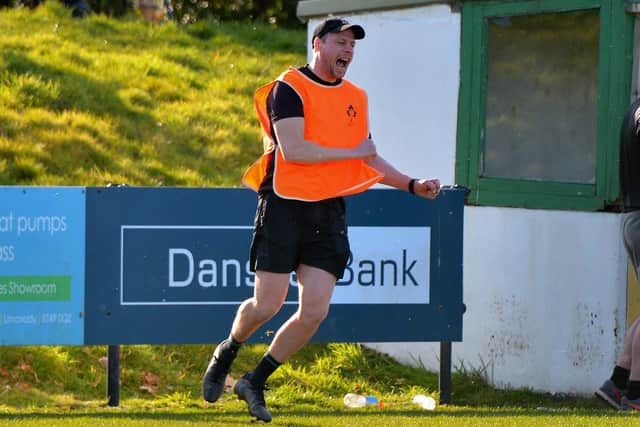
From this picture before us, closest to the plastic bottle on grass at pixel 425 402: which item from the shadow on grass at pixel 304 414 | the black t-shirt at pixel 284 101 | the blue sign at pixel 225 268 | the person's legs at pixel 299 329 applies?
the shadow on grass at pixel 304 414

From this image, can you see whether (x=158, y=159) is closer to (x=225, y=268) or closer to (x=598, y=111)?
(x=225, y=268)

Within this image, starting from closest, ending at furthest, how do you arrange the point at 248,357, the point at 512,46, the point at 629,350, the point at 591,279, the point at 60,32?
the point at 629,350
the point at 591,279
the point at 512,46
the point at 248,357
the point at 60,32

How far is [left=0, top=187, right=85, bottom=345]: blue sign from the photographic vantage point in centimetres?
750

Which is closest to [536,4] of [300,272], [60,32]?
[300,272]

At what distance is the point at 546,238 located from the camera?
8.48 meters

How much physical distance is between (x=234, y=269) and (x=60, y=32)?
371 inches

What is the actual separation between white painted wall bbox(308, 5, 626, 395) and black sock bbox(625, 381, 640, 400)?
0.80m

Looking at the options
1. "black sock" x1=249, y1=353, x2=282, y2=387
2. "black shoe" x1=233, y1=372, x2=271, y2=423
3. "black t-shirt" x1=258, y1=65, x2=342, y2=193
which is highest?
"black t-shirt" x1=258, y1=65, x2=342, y2=193

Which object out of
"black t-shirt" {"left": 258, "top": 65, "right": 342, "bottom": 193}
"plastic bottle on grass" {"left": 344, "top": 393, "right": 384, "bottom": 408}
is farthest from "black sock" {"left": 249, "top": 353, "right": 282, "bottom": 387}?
"plastic bottle on grass" {"left": 344, "top": 393, "right": 384, "bottom": 408}

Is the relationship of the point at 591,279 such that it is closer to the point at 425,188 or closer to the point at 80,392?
the point at 425,188

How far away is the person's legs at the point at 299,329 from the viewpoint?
6.33 m

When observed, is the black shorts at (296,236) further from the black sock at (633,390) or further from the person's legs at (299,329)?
the black sock at (633,390)

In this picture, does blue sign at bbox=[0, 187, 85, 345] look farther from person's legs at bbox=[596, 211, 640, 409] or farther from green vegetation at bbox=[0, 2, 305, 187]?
green vegetation at bbox=[0, 2, 305, 187]

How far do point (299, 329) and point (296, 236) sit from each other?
0.47m
